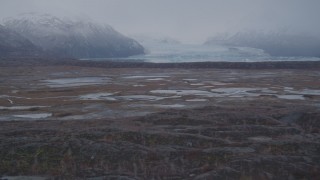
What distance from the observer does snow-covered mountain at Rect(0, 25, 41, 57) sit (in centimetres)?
16475

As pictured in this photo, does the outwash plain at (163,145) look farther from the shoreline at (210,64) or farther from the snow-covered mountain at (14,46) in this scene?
the snow-covered mountain at (14,46)

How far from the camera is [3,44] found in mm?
172625

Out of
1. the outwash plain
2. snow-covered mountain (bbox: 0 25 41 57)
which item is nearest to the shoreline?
snow-covered mountain (bbox: 0 25 41 57)

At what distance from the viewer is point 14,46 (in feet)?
573

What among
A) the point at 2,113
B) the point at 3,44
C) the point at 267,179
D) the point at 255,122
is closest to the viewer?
the point at 267,179

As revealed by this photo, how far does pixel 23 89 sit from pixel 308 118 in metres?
44.2

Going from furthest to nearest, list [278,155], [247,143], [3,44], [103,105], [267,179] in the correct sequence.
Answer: [3,44] < [103,105] < [247,143] < [278,155] < [267,179]

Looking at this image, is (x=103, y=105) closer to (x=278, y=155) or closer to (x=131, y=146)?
(x=131, y=146)

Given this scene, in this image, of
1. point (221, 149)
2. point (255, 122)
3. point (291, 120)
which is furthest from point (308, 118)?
point (221, 149)

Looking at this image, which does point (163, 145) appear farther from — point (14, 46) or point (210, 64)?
point (14, 46)

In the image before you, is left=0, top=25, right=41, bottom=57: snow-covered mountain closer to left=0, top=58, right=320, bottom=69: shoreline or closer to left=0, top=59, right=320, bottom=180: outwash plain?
left=0, top=58, right=320, bottom=69: shoreline

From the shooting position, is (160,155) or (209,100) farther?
(209,100)

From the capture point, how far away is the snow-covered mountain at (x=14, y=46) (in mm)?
164750

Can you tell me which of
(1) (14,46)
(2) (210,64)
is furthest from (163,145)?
(1) (14,46)
